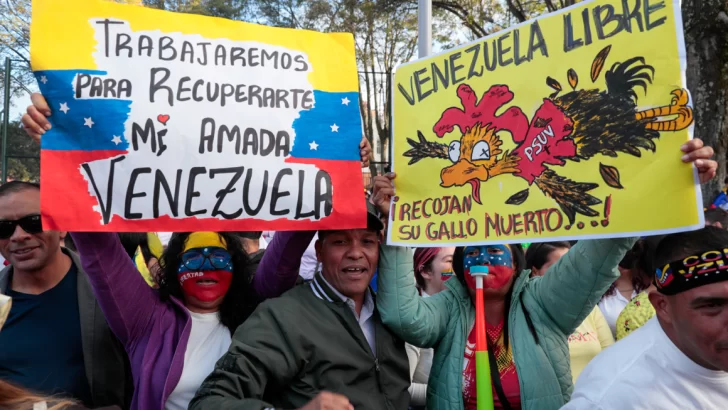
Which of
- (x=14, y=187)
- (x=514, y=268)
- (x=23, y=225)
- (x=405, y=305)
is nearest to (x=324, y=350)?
(x=405, y=305)

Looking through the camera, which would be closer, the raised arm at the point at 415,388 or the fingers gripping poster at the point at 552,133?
the fingers gripping poster at the point at 552,133

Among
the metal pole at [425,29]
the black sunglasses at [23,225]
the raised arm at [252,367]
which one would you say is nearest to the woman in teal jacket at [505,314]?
the raised arm at [252,367]

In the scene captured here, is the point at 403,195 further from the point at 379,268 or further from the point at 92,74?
the point at 92,74

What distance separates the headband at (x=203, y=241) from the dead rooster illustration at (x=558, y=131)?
1052 mm

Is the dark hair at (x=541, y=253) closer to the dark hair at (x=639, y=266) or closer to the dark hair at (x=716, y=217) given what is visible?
the dark hair at (x=639, y=266)

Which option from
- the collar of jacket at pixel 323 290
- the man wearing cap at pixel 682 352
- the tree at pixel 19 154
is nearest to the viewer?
the man wearing cap at pixel 682 352

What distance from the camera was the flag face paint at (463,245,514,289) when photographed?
2785 mm

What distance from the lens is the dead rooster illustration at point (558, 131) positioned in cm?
220

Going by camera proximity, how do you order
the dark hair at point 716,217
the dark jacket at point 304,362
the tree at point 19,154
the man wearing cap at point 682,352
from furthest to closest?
the tree at point 19,154 < the dark hair at point 716,217 < the dark jacket at point 304,362 < the man wearing cap at point 682,352

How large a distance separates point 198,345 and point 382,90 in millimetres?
13384

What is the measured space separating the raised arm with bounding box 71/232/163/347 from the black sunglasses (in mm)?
460

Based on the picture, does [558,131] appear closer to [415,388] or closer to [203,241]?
[415,388]

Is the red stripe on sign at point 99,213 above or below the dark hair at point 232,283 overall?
above

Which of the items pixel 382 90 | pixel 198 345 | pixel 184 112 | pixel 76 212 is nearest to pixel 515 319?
pixel 198 345
